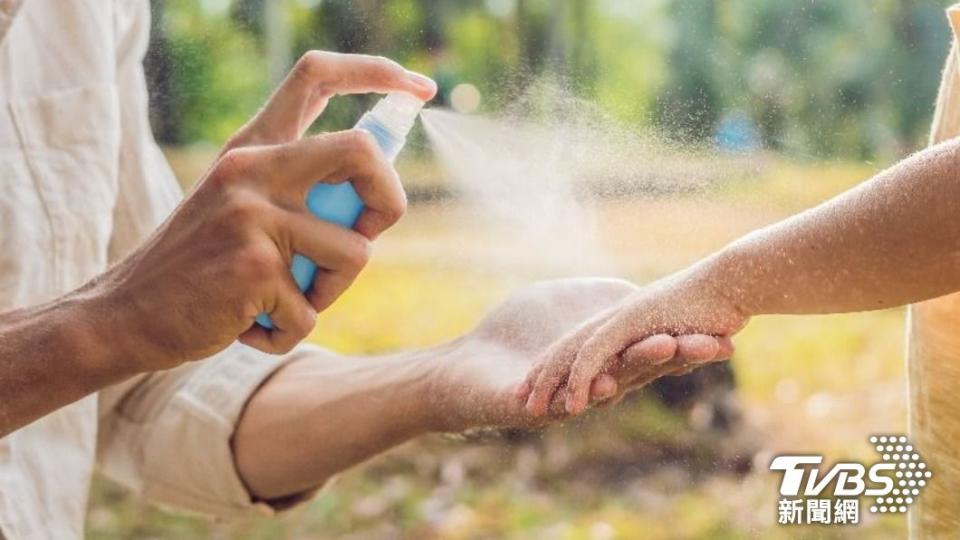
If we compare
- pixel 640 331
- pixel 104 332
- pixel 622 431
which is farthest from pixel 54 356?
pixel 622 431

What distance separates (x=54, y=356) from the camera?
1.95 feet

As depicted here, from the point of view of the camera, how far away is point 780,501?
762 millimetres

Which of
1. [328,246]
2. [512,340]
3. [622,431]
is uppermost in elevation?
[328,246]

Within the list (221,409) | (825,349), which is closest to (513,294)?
(221,409)

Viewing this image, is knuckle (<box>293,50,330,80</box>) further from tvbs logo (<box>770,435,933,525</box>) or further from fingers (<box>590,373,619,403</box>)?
tvbs logo (<box>770,435,933,525</box>)

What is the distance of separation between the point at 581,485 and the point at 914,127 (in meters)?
0.37

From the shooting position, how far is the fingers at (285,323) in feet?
1.79

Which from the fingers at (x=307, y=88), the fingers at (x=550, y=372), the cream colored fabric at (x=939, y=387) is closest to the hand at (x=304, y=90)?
the fingers at (x=307, y=88)

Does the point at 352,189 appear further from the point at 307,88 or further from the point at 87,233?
the point at 87,233

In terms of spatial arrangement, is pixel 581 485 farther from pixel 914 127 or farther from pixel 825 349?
pixel 914 127

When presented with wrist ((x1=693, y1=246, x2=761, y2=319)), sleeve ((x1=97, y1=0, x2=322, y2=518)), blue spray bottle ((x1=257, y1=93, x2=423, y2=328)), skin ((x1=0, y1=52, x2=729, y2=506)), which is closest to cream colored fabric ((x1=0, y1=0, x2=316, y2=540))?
sleeve ((x1=97, y1=0, x2=322, y2=518))

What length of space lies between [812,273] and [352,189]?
0.20m

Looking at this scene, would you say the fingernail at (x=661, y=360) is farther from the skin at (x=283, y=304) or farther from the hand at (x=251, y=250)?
the hand at (x=251, y=250)

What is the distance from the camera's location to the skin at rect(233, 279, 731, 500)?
644 mm
